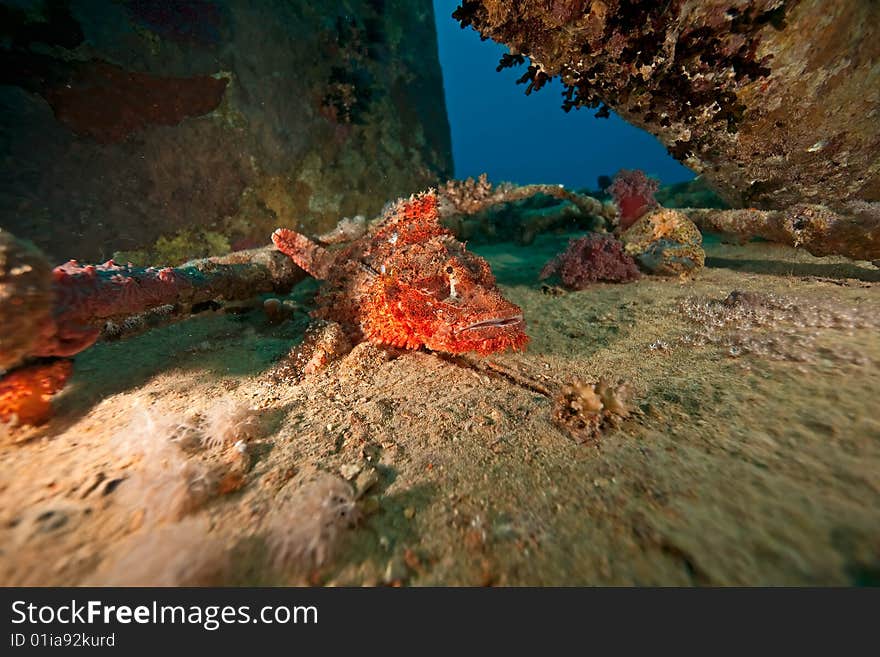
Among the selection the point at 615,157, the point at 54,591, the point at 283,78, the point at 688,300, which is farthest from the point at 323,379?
the point at 615,157

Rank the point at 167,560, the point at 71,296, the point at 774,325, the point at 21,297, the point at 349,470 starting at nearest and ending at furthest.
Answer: the point at 167,560 < the point at 349,470 < the point at 21,297 < the point at 71,296 < the point at 774,325

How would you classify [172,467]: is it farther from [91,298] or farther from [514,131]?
[514,131]

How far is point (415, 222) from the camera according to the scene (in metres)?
3.89

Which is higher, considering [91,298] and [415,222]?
[415,222]

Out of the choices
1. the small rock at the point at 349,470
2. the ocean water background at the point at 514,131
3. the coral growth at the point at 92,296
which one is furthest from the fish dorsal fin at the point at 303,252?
the ocean water background at the point at 514,131

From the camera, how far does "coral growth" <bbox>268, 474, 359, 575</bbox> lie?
4.47ft

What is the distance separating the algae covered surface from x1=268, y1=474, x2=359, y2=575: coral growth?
0.03 metres

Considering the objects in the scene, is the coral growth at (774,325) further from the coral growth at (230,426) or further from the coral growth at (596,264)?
the coral growth at (230,426)

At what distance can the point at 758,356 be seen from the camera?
2465 millimetres


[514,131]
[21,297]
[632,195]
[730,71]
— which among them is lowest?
[21,297]

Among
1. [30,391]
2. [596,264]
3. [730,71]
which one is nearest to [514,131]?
[596,264]

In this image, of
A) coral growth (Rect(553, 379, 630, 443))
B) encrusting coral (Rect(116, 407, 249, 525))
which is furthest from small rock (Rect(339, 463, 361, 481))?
coral growth (Rect(553, 379, 630, 443))

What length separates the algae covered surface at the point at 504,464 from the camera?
1.30 m

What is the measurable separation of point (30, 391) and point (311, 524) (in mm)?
2188
